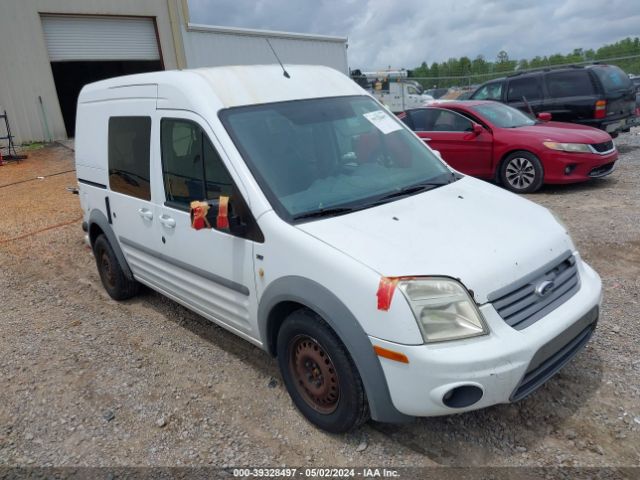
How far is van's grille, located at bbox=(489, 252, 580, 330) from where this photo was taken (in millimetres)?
2457

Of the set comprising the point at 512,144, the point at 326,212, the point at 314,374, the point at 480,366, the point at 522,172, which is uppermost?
the point at 326,212

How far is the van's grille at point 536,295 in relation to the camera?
2457mm

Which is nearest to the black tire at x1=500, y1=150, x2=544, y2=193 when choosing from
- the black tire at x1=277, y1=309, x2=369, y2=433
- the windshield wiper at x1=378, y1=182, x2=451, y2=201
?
the windshield wiper at x1=378, y1=182, x2=451, y2=201

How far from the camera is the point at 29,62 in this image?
14453mm

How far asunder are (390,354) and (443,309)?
32cm

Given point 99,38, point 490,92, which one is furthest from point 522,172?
point 99,38

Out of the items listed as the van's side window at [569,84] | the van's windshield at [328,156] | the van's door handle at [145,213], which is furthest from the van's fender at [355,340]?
the van's side window at [569,84]

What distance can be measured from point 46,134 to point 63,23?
327cm

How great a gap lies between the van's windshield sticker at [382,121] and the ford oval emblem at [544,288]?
1.60 metres

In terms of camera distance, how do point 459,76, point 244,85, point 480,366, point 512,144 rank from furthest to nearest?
point 459,76 < point 512,144 < point 244,85 < point 480,366

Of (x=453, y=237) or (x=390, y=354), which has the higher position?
(x=453, y=237)

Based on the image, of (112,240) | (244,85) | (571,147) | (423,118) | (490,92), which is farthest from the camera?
(490,92)

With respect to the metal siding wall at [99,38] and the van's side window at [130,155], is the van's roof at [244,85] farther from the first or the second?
the metal siding wall at [99,38]

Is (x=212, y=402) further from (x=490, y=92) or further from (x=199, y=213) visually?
(x=490, y=92)
